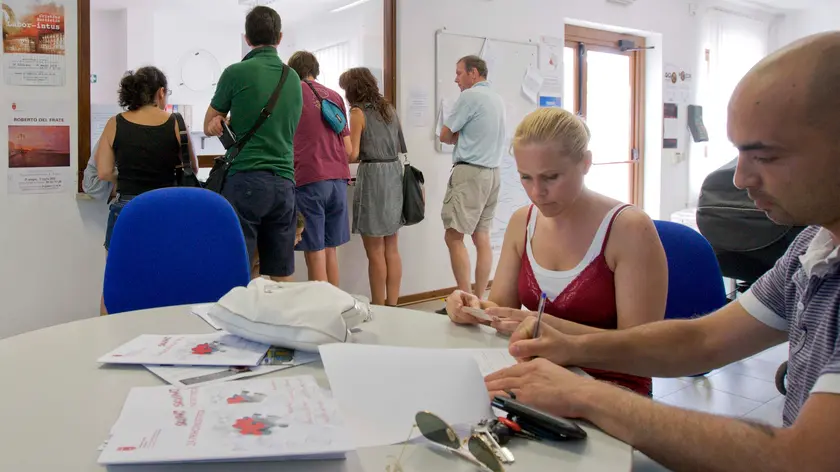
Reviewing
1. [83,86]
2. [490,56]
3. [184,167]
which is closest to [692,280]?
[184,167]

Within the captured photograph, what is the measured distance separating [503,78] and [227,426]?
4.52m

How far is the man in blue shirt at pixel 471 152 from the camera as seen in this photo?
4035 mm

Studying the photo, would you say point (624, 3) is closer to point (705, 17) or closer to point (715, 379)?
point (705, 17)

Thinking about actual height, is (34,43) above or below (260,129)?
above

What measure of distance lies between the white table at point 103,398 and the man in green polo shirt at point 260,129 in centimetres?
152

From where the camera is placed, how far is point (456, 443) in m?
0.78

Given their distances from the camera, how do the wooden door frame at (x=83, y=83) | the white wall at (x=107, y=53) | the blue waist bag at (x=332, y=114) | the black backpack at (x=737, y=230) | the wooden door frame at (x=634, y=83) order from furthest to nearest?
1. the wooden door frame at (x=634, y=83)
2. the blue waist bag at (x=332, y=114)
3. the white wall at (x=107, y=53)
4. the wooden door frame at (x=83, y=83)
5. the black backpack at (x=737, y=230)

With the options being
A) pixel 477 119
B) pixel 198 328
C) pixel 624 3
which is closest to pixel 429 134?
pixel 477 119

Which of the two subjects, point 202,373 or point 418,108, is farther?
point 418,108

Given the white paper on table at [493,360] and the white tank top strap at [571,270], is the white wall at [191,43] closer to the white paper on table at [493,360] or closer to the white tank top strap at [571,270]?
the white tank top strap at [571,270]

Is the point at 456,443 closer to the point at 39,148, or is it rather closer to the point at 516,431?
the point at 516,431

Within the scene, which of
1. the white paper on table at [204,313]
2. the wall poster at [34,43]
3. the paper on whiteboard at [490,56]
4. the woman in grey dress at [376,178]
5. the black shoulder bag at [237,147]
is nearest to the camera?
the white paper on table at [204,313]

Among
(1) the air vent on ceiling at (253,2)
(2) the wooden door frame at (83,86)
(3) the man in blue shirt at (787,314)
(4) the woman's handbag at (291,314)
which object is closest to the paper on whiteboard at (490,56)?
(1) the air vent on ceiling at (253,2)

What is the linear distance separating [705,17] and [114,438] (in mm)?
7362
